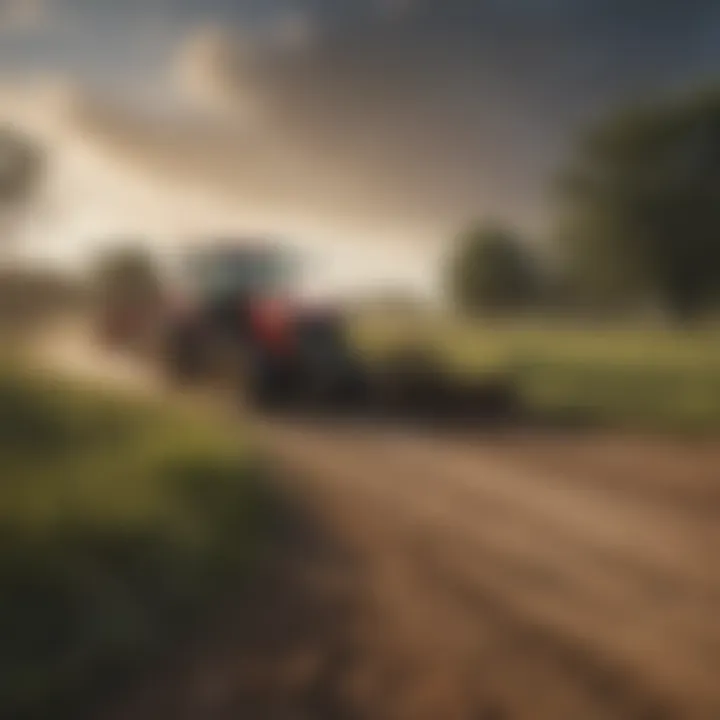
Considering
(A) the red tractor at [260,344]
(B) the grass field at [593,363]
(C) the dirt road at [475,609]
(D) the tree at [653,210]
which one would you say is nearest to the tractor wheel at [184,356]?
(A) the red tractor at [260,344]

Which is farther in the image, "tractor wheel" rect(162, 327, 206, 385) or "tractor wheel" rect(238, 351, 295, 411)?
"tractor wheel" rect(238, 351, 295, 411)

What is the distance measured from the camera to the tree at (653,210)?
3.57m

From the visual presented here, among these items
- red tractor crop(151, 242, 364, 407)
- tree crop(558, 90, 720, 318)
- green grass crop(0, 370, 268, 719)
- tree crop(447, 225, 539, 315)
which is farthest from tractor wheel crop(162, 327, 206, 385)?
tree crop(447, 225, 539, 315)

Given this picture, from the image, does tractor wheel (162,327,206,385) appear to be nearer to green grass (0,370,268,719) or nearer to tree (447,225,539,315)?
green grass (0,370,268,719)

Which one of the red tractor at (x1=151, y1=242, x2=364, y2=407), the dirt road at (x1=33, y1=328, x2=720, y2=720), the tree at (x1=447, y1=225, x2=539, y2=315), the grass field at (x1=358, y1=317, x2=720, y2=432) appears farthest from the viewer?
the red tractor at (x1=151, y1=242, x2=364, y2=407)

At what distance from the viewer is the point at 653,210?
4.21m

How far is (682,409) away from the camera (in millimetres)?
6707

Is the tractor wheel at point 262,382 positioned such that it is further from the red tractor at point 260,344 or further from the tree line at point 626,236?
the tree line at point 626,236

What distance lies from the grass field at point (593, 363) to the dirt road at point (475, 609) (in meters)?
0.70

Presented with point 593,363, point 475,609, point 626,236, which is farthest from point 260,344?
point 475,609

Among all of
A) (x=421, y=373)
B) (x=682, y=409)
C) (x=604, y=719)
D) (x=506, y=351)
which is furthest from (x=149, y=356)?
(x=604, y=719)

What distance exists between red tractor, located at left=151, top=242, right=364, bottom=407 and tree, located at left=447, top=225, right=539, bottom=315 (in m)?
2.28

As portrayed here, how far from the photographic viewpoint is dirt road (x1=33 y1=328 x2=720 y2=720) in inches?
91.8

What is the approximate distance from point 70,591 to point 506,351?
7.88 feet
